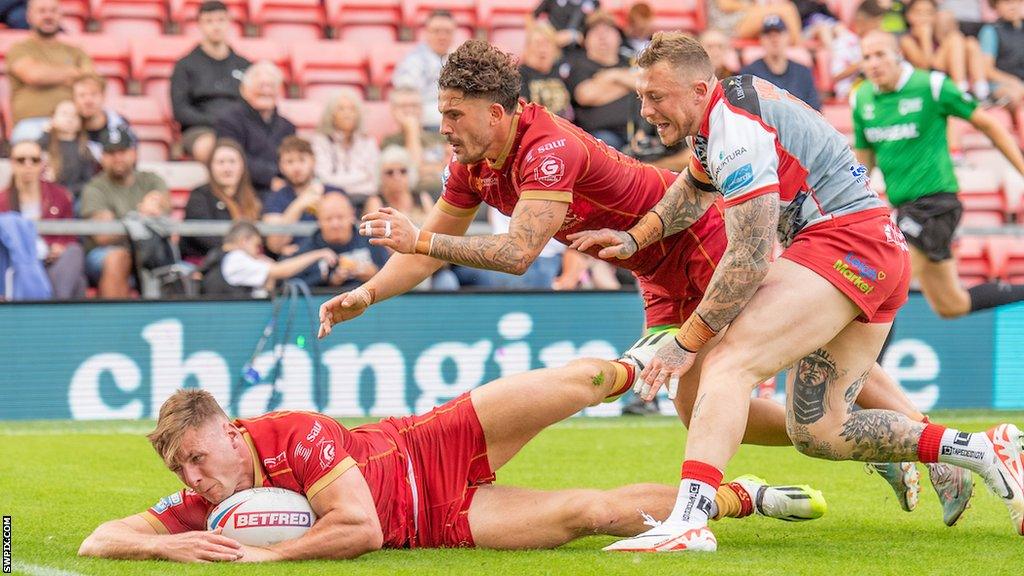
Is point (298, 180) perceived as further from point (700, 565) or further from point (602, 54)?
point (700, 565)

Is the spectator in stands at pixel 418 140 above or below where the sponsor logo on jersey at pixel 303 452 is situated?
above

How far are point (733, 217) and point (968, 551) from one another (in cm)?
167

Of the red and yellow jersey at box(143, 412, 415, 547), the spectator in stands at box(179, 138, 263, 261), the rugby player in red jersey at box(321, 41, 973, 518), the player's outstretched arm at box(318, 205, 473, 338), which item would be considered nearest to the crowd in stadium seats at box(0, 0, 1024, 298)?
the spectator in stands at box(179, 138, 263, 261)

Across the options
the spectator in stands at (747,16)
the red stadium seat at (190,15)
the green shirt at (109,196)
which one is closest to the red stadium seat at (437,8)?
the red stadium seat at (190,15)

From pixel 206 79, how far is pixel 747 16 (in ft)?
20.5

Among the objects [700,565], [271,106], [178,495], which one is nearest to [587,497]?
[700,565]

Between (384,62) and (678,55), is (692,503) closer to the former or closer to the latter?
(678,55)

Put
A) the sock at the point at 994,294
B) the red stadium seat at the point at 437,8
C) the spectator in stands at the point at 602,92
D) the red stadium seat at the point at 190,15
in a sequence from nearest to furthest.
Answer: the sock at the point at 994,294, the spectator in stands at the point at 602,92, the red stadium seat at the point at 190,15, the red stadium seat at the point at 437,8

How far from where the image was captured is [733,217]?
544cm

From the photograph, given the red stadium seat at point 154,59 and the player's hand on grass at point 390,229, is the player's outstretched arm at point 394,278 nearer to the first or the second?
the player's hand on grass at point 390,229

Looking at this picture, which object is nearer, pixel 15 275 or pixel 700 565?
pixel 700 565

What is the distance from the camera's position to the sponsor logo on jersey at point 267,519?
521 cm

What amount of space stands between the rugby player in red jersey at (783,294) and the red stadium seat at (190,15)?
10.2 meters

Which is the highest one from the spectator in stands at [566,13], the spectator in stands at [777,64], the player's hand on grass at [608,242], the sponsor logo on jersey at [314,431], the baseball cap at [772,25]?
the spectator in stands at [566,13]
